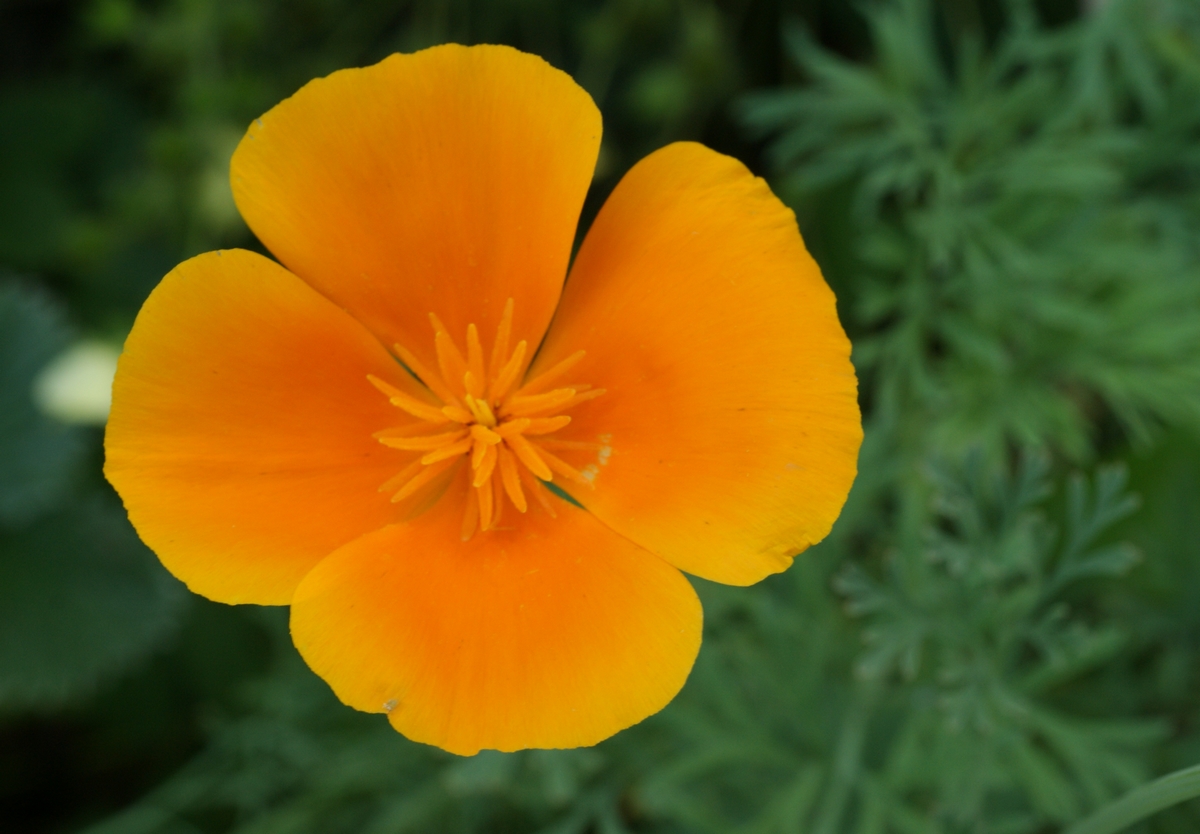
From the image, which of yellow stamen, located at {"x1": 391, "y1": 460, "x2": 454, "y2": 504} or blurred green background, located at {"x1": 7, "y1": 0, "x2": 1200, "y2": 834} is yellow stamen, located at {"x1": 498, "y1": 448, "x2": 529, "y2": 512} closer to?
yellow stamen, located at {"x1": 391, "y1": 460, "x2": 454, "y2": 504}

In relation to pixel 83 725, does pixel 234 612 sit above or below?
above

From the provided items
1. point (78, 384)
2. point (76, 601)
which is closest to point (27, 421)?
point (78, 384)

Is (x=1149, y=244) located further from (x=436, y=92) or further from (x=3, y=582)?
(x=3, y=582)

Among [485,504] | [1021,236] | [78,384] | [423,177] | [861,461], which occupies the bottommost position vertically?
[78,384]

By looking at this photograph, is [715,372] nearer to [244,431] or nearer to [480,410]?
[480,410]

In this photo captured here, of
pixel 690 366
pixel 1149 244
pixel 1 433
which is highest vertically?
pixel 690 366

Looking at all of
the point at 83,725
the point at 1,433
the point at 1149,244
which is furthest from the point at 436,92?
the point at 83,725
